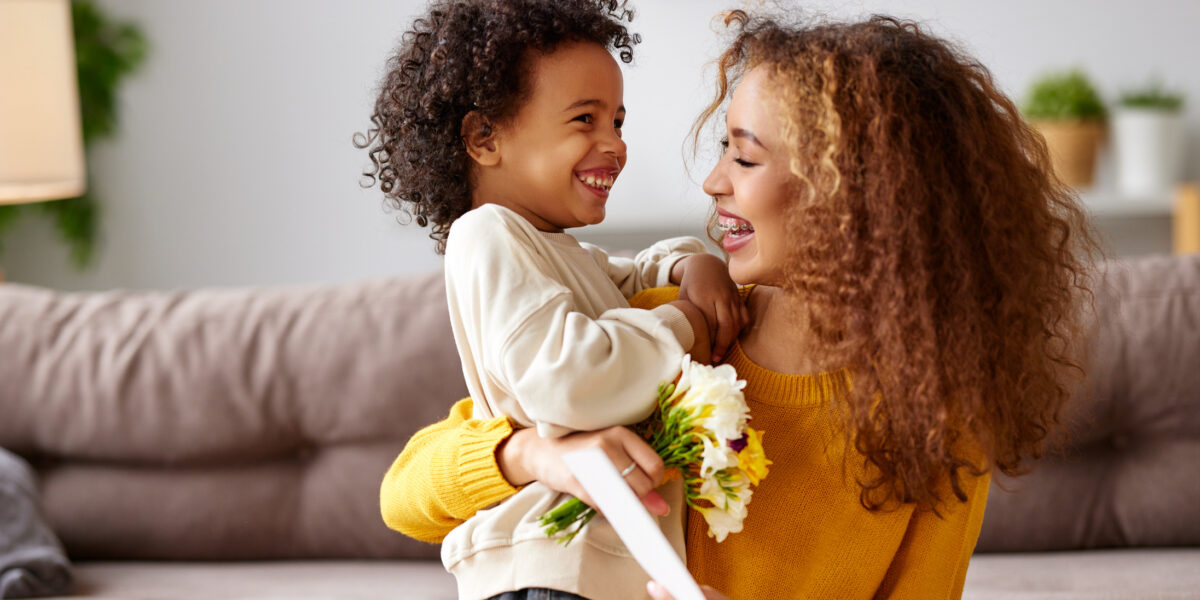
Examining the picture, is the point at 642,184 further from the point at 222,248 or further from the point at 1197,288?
the point at 1197,288

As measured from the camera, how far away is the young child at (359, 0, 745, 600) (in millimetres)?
1028

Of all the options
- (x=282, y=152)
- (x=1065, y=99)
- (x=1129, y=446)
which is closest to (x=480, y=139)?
(x=1129, y=446)

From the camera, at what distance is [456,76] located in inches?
49.1

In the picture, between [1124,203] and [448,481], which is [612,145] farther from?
[1124,203]

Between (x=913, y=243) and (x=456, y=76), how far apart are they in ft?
1.77

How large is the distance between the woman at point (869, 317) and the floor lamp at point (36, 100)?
175cm

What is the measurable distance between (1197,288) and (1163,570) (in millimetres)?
520

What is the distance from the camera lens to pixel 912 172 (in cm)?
105

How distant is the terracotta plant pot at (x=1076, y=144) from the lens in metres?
3.47

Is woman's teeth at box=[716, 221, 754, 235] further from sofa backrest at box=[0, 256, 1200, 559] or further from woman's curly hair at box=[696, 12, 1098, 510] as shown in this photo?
sofa backrest at box=[0, 256, 1200, 559]

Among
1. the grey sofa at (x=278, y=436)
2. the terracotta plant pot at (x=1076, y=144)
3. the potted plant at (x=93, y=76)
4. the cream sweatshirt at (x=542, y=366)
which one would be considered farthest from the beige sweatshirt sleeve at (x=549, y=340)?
the potted plant at (x=93, y=76)

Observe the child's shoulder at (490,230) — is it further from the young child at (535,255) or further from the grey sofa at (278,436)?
the grey sofa at (278,436)

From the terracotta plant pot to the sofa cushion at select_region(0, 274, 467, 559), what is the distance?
2188mm

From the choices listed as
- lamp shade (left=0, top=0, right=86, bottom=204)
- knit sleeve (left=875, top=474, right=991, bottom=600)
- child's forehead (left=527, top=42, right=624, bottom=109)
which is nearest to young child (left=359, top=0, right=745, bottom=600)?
child's forehead (left=527, top=42, right=624, bottom=109)
